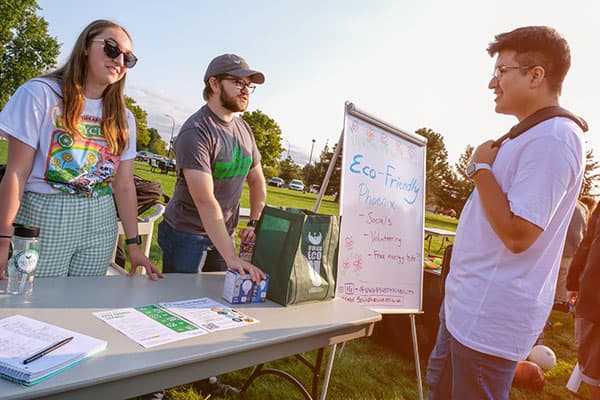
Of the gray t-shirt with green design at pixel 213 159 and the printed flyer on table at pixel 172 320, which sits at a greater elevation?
the gray t-shirt with green design at pixel 213 159

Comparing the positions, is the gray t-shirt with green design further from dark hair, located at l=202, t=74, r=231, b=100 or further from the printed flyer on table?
the printed flyer on table

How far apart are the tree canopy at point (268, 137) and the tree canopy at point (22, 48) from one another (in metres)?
22.4

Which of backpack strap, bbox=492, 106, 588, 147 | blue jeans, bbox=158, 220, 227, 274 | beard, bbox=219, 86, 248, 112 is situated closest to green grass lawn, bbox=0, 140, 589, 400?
blue jeans, bbox=158, 220, 227, 274

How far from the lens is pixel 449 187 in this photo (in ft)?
145

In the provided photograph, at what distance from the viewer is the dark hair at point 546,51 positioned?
1.27 metres

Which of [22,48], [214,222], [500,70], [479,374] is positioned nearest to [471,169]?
[500,70]

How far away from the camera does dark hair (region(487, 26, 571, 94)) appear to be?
1.27 m

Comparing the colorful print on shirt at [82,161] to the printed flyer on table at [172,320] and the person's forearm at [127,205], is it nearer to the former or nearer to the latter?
the person's forearm at [127,205]

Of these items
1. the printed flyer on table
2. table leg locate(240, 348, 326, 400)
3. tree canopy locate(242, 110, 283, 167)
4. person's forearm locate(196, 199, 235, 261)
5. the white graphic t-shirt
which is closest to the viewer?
the printed flyer on table

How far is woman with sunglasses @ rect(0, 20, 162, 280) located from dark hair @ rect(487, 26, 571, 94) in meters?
1.53

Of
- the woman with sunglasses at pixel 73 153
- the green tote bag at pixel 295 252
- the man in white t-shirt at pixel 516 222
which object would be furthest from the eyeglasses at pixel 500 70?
the woman with sunglasses at pixel 73 153

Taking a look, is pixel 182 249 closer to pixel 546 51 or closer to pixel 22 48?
pixel 546 51

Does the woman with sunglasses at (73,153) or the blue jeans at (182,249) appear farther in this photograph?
the blue jeans at (182,249)

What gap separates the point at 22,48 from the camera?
88.1ft
